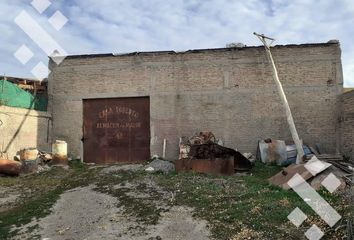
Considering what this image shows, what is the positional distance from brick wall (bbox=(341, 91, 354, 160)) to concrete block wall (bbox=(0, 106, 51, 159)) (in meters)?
10.7

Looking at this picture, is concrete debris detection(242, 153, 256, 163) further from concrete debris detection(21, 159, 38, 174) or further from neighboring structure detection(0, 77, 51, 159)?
neighboring structure detection(0, 77, 51, 159)

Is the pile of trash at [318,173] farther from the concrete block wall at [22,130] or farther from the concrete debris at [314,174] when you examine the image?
the concrete block wall at [22,130]

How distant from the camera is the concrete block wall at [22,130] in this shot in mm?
14148

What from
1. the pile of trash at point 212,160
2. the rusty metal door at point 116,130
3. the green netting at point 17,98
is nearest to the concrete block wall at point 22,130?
the green netting at point 17,98

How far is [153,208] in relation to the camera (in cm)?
888

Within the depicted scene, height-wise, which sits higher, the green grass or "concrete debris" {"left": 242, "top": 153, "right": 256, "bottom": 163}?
"concrete debris" {"left": 242, "top": 153, "right": 256, "bottom": 163}

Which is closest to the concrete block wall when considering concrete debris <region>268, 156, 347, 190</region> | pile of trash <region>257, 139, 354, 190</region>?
pile of trash <region>257, 139, 354, 190</region>

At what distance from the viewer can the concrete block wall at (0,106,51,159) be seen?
14148 mm

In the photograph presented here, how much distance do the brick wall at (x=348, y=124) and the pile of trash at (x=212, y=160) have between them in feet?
11.6

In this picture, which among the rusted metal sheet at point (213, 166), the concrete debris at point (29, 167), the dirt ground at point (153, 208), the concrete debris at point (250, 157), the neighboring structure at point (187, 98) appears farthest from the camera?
the neighboring structure at point (187, 98)

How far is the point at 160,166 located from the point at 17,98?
559 centimetres

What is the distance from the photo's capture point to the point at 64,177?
13.2 meters

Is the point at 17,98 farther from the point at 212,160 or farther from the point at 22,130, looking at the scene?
the point at 212,160

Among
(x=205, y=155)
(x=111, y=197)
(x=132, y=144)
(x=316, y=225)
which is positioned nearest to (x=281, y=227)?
(x=316, y=225)
